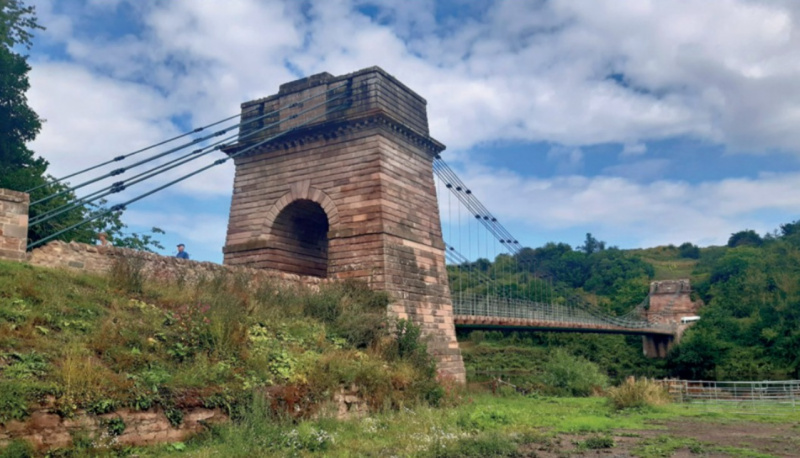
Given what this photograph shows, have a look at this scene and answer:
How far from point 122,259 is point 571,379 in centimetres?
1590

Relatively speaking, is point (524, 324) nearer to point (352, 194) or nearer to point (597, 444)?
point (352, 194)

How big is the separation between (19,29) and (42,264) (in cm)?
1281

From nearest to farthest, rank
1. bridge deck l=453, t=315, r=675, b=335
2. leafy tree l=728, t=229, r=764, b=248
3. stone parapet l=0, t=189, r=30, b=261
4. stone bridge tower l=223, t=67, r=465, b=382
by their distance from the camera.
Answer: stone parapet l=0, t=189, r=30, b=261
stone bridge tower l=223, t=67, r=465, b=382
bridge deck l=453, t=315, r=675, b=335
leafy tree l=728, t=229, r=764, b=248

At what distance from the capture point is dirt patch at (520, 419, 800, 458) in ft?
26.2

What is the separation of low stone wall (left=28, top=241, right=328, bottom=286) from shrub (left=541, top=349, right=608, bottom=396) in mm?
12117

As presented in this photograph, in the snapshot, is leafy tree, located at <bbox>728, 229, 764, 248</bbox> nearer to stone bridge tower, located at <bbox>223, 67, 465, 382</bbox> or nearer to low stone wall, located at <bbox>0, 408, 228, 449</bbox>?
stone bridge tower, located at <bbox>223, 67, 465, 382</bbox>

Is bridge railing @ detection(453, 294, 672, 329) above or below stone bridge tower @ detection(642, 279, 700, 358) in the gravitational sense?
below

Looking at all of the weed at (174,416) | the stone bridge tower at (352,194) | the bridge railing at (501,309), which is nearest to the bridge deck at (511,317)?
the bridge railing at (501,309)

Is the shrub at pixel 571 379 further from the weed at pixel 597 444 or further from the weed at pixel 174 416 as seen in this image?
the weed at pixel 174 416

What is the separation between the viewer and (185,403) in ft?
25.4

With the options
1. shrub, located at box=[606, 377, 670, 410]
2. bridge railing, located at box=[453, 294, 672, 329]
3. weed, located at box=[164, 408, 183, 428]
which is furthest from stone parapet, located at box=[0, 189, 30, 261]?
bridge railing, located at box=[453, 294, 672, 329]

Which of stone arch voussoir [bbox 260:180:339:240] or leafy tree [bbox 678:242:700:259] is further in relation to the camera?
leafy tree [bbox 678:242:700:259]

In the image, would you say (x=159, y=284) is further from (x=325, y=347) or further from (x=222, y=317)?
(x=325, y=347)

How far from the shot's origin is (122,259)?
1186 centimetres
